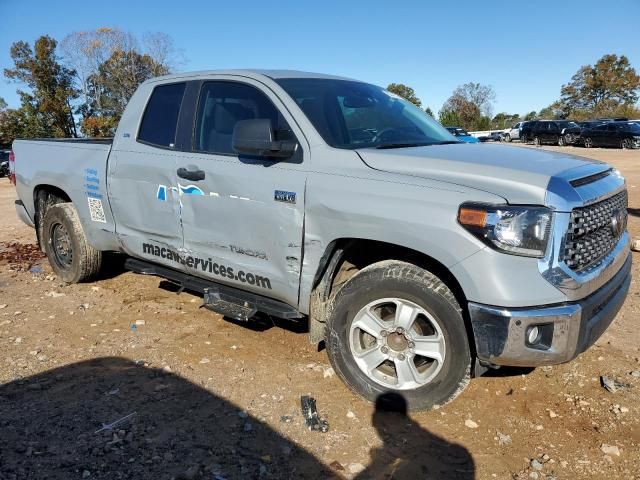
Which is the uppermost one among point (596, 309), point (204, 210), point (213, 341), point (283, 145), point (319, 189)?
point (283, 145)

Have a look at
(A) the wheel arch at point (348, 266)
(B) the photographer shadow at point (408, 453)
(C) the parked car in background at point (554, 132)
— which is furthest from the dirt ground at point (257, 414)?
(C) the parked car in background at point (554, 132)

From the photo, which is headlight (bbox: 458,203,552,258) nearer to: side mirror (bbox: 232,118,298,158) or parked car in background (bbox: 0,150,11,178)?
side mirror (bbox: 232,118,298,158)

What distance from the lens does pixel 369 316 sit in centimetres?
308

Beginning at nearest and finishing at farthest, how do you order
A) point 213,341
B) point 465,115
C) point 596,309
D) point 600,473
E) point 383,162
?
point 600,473, point 596,309, point 383,162, point 213,341, point 465,115

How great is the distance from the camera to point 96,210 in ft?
15.6

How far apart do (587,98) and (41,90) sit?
56.7 m

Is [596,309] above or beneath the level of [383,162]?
beneath

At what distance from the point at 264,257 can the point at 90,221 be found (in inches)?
90.2

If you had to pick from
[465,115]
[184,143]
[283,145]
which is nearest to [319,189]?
[283,145]

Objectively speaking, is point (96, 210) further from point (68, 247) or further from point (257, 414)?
point (257, 414)

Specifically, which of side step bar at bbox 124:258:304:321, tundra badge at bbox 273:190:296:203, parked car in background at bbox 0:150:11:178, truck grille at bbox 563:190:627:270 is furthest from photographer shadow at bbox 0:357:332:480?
parked car in background at bbox 0:150:11:178

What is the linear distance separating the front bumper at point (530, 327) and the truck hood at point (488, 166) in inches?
21.6

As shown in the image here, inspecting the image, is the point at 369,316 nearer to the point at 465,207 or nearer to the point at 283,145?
the point at 465,207

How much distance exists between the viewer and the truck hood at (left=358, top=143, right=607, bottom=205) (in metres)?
2.58
